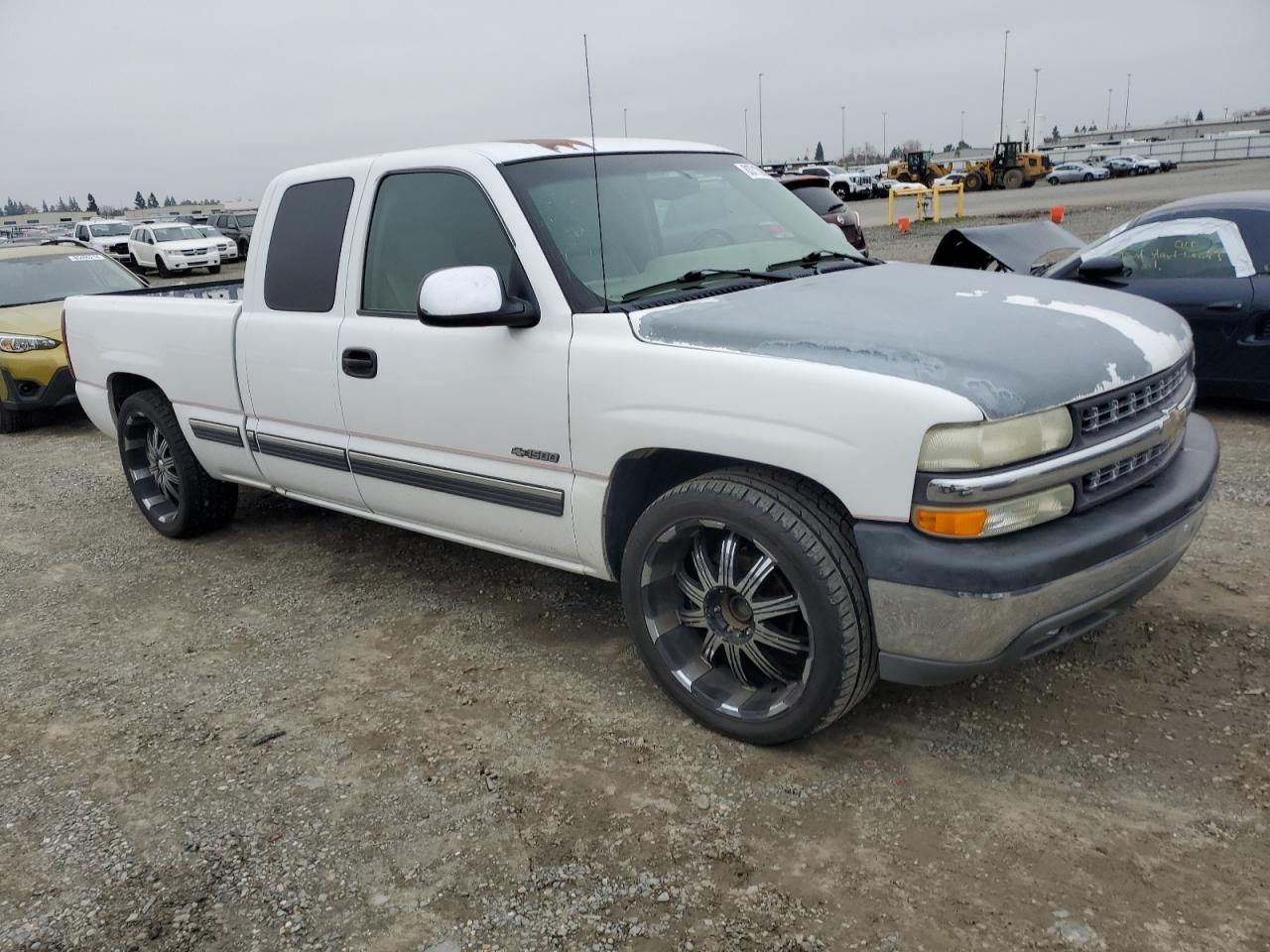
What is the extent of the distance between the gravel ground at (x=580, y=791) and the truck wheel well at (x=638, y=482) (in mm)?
582

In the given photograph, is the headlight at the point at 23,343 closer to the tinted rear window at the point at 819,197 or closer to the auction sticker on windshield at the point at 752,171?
the auction sticker on windshield at the point at 752,171

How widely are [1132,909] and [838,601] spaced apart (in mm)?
992

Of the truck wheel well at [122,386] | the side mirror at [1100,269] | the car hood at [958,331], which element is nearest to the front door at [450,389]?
the car hood at [958,331]

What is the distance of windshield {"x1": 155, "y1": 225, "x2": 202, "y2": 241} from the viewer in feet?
85.5

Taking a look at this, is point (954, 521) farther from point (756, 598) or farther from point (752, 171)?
point (752, 171)

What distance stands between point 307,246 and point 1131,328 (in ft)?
10.4

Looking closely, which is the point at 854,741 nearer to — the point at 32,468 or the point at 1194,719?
the point at 1194,719

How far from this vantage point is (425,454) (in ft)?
12.4

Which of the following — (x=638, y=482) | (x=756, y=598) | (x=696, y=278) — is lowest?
(x=756, y=598)

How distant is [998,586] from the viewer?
2.50 meters

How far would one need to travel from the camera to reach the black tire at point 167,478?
205 inches

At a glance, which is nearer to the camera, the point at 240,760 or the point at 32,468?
the point at 240,760

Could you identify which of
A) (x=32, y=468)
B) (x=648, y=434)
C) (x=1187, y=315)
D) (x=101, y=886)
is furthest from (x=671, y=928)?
(x=32, y=468)

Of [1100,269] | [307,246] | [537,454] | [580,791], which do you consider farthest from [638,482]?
[1100,269]
